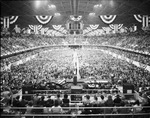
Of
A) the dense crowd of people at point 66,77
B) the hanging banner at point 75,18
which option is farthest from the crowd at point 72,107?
the hanging banner at point 75,18

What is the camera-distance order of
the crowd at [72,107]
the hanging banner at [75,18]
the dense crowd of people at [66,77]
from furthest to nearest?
1. the hanging banner at [75,18]
2. the dense crowd of people at [66,77]
3. the crowd at [72,107]

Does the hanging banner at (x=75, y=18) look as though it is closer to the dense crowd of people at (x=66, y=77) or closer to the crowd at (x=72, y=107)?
the dense crowd of people at (x=66, y=77)

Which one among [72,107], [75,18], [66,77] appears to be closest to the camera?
[72,107]

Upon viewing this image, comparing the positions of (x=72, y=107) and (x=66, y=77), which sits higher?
(x=66, y=77)

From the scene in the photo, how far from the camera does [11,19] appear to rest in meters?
9.30

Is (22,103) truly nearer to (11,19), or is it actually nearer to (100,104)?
(100,104)

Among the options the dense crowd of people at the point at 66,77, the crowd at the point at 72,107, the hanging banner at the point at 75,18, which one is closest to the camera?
the crowd at the point at 72,107

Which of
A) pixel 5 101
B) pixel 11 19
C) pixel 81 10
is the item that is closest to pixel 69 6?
pixel 81 10

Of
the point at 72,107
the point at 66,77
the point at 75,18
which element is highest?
the point at 75,18

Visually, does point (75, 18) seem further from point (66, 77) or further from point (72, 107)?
point (72, 107)

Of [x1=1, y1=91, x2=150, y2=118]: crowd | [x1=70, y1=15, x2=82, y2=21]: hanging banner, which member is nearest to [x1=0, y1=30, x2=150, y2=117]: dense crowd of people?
[x1=1, y1=91, x2=150, y2=118]: crowd

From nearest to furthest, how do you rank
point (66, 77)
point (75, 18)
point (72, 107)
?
point (72, 107) < point (75, 18) < point (66, 77)

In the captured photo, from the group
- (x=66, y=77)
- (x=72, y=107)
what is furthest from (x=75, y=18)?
(x=72, y=107)

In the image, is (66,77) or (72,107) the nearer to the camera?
(72,107)
